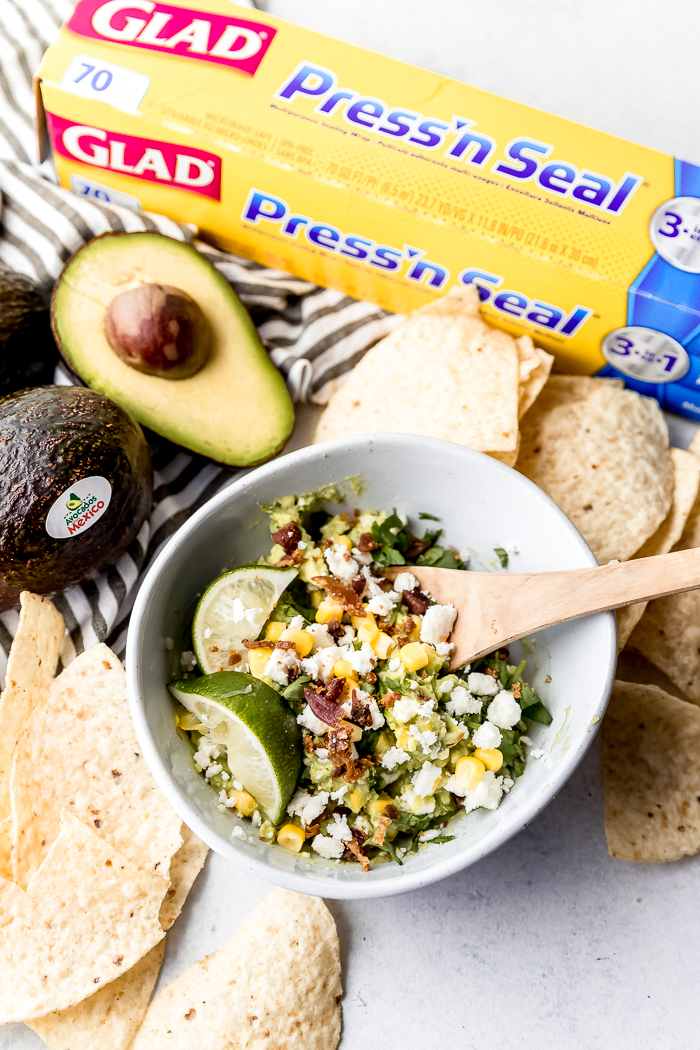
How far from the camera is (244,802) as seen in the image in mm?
1671

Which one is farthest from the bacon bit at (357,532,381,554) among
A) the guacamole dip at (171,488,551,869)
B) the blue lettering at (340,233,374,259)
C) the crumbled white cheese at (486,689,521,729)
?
the blue lettering at (340,233,374,259)

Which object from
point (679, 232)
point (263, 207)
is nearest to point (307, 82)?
point (263, 207)

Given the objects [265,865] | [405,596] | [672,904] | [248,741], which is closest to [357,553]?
[405,596]

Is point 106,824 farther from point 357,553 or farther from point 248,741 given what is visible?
point 357,553

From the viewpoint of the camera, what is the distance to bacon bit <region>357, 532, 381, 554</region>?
5.88ft

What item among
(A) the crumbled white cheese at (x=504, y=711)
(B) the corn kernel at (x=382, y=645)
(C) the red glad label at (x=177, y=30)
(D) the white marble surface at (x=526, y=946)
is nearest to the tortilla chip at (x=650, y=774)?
(D) the white marble surface at (x=526, y=946)

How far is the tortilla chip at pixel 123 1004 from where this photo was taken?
1.94m

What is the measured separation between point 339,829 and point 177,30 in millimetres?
1941

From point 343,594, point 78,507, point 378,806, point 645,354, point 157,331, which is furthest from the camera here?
point 645,354

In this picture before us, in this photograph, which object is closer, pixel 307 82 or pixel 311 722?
pixel 311 722

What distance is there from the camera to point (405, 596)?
174 cm

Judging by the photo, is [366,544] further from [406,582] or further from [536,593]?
[536,593]

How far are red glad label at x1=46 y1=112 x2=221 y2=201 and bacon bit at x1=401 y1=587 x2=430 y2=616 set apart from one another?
118 cm

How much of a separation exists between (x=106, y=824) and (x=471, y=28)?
246 centimetres
